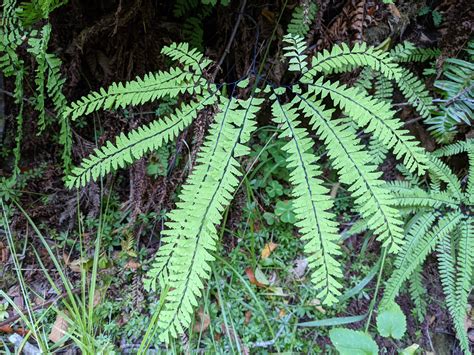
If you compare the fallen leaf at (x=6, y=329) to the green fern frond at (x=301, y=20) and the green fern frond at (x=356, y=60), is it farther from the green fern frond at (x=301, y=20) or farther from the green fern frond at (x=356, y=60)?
the green fern frond at (x=301, y=20)

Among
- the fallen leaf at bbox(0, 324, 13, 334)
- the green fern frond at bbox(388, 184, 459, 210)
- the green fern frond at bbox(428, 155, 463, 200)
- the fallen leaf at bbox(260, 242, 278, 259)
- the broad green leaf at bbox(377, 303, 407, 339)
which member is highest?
the green fern frond at bbox(428, 155, 463, 200)

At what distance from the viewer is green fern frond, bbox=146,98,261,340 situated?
3.95 ft

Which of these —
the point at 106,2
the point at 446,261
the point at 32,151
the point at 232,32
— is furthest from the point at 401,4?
the point at 32,151

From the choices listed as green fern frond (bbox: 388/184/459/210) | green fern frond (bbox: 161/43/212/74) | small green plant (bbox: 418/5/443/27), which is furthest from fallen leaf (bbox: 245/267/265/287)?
small green plant (bbox: 418/5/443/27)

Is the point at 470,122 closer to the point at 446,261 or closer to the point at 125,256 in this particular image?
the point at 446,261

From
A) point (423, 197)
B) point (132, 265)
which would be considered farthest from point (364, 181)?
point (132, 265)

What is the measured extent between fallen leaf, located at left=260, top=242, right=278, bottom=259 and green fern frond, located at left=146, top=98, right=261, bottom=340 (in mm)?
842

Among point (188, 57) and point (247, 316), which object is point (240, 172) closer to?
point (188, 57)

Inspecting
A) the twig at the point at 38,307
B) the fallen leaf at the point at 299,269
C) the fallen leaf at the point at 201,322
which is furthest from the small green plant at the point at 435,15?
the twig at the point at 38,307

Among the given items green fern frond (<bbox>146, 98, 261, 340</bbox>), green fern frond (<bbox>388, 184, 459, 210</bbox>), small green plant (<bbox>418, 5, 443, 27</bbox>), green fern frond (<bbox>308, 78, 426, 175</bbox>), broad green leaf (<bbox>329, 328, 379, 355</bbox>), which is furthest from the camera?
small green plant (<bbox>418, 5, 443, 27</bbox>)

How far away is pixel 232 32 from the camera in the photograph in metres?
2.09

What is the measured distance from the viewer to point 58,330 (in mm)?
1848

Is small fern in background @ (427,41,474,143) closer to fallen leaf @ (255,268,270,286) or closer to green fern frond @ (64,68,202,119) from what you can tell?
fallen leaf @ (255,268,270,286)

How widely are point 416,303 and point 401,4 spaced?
4.98 feet
